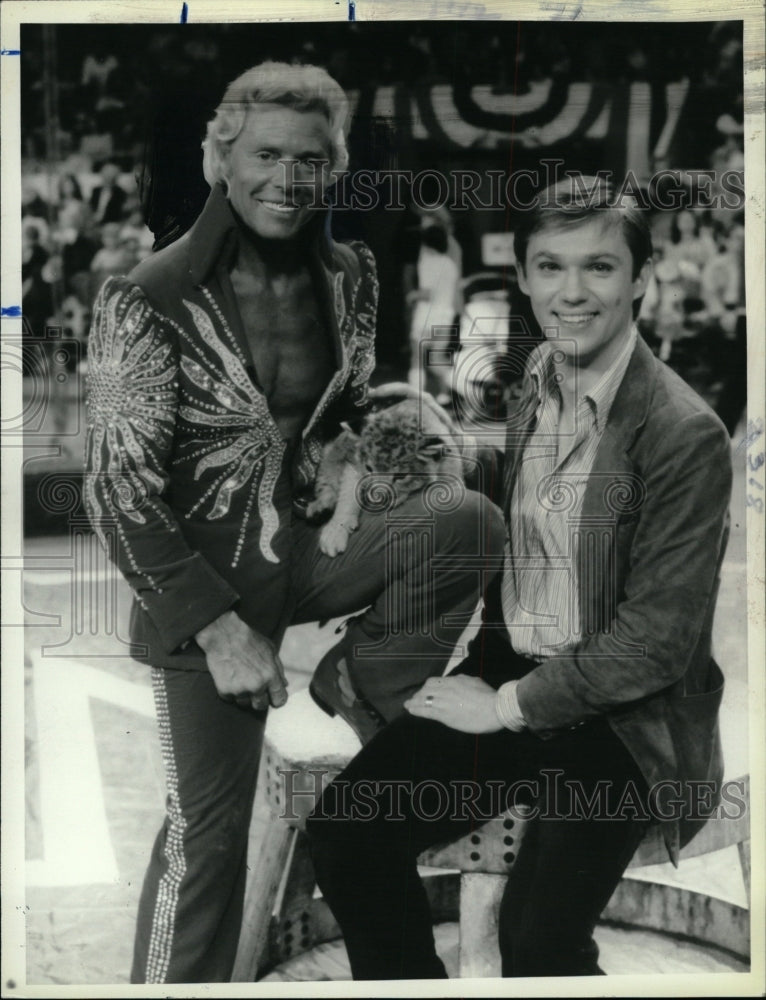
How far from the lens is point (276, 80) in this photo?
2.97 meters

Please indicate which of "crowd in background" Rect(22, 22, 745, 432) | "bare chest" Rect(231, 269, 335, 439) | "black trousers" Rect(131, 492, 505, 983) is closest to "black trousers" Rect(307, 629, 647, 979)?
"black trousers" Rect(131, 492, 505, 983)

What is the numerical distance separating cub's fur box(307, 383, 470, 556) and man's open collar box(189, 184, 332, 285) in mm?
489

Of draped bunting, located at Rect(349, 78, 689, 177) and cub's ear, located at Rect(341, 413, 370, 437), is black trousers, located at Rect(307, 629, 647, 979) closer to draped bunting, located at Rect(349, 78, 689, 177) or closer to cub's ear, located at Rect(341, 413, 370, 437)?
cub's ear, located at Rect(341, 413, 370, 437)

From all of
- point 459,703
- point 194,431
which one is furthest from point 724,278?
point 194,431

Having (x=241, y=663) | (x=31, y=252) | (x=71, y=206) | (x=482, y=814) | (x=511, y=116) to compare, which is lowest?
(x=482, y=814)

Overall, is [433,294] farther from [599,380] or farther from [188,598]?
[188,598]

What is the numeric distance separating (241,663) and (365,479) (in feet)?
1.76

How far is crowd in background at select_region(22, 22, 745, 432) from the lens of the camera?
299 cm

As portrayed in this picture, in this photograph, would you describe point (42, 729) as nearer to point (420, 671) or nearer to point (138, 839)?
point (138, 839)

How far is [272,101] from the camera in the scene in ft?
9.70

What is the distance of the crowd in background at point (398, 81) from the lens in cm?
299

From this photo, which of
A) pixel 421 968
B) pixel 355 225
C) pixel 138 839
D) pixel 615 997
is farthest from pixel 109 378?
pixel 615 997

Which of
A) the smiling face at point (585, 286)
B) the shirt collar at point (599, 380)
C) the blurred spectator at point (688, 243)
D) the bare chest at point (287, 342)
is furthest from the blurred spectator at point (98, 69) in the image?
the blurred spectator at point (688, 243)

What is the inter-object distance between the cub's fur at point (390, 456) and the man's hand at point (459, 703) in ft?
1.36
